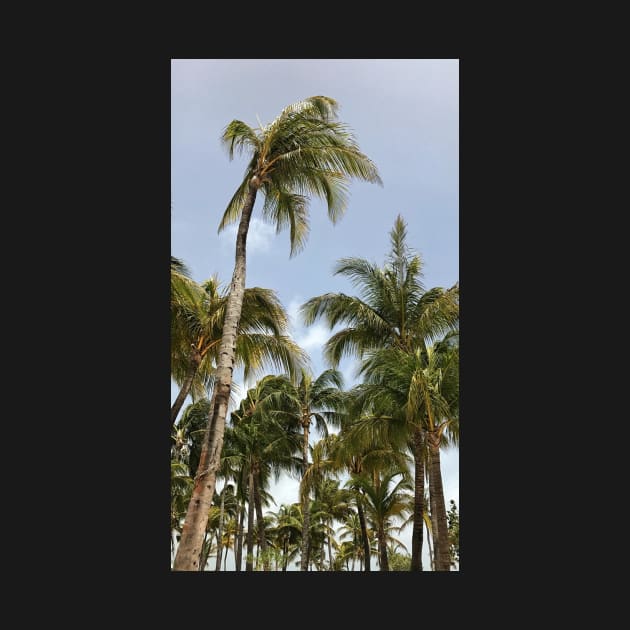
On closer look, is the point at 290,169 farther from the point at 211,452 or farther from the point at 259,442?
the point at 259,442

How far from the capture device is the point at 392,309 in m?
17.3

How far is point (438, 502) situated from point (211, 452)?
790 centimetres

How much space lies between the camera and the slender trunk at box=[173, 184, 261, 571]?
23.8 ft

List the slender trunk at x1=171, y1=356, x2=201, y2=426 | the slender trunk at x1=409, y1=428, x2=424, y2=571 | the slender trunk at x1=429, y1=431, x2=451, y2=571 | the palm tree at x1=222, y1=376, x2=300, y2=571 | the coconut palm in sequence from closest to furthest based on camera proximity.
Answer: the coconut palm → the slender trunk at x1=429, y1=431, x2=451, y2=571 → the slender trunk at x1=171, y1=356, x2=201, y2=426 → the slender trunk at x1=409, y1=428, x2=424, y2=571 → the palm tree at x1=222, y1=376, x2=300, y2=571

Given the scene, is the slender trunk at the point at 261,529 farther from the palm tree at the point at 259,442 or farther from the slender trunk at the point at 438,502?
the slender trunk at the point at 438,502

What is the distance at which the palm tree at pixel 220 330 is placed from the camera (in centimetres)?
1412

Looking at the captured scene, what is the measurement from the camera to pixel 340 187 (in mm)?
11664

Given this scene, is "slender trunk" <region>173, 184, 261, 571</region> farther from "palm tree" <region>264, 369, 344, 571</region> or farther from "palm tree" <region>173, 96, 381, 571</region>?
"palm tree" <region>264, 369, 344, 571</region>

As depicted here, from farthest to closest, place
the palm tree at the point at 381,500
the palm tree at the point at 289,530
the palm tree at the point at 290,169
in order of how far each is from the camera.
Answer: the palm tree at the point at 289,530, the palm tree at the point at 381,500, the palm tree at the point at 290,169

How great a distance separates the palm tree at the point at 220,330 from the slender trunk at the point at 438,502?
4507 mm

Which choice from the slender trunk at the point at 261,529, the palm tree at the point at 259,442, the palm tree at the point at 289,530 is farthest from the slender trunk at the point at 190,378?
the palm tree at the point at 289,530

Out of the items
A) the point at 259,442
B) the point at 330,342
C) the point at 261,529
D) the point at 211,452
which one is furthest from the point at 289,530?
the point at 211,452

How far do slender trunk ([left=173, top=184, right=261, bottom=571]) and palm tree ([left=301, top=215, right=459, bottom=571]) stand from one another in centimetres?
816

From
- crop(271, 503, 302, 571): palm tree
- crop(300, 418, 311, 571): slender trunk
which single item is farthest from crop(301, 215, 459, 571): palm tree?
crop(271, 503, 302, 571): palm tree
